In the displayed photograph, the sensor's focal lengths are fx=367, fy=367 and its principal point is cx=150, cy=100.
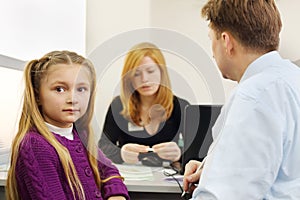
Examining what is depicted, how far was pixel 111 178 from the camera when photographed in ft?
3.58

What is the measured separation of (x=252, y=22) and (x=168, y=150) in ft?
2.20

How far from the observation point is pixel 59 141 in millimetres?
995

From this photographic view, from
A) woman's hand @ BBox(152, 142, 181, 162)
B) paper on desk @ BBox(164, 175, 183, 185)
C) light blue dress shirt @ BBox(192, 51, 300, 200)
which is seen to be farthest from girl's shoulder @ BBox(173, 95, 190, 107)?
light blue dress shirt @ BBox(192, 51, 300, 200)

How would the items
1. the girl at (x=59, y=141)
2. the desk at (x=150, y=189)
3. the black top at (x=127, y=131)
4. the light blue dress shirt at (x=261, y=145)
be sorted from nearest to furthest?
the light blue dress shirt at (x=261, y=145), the girl at (x=59, y=141), the desk at (x=150, y=189), the black top at (x=127, y=131)

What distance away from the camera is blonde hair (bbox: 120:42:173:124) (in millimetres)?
1235

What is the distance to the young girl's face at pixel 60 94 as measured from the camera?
100 cm

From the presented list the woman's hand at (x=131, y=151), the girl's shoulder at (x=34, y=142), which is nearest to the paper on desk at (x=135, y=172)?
the woman's hand at (x=131, y=151)

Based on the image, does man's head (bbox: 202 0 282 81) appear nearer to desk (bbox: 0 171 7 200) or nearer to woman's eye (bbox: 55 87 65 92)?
woman's eye (bbox: 55 87 65 92)

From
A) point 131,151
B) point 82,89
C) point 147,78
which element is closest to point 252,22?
point 82,89

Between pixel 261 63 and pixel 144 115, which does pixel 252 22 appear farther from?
pixel 144 115

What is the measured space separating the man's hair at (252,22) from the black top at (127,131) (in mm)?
630

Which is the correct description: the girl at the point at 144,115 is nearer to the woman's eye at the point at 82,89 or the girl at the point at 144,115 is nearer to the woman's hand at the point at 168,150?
the woman's hand at the point at 168,150

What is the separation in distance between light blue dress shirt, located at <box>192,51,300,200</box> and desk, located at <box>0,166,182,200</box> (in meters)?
0.44

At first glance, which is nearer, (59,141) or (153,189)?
(59,141)
